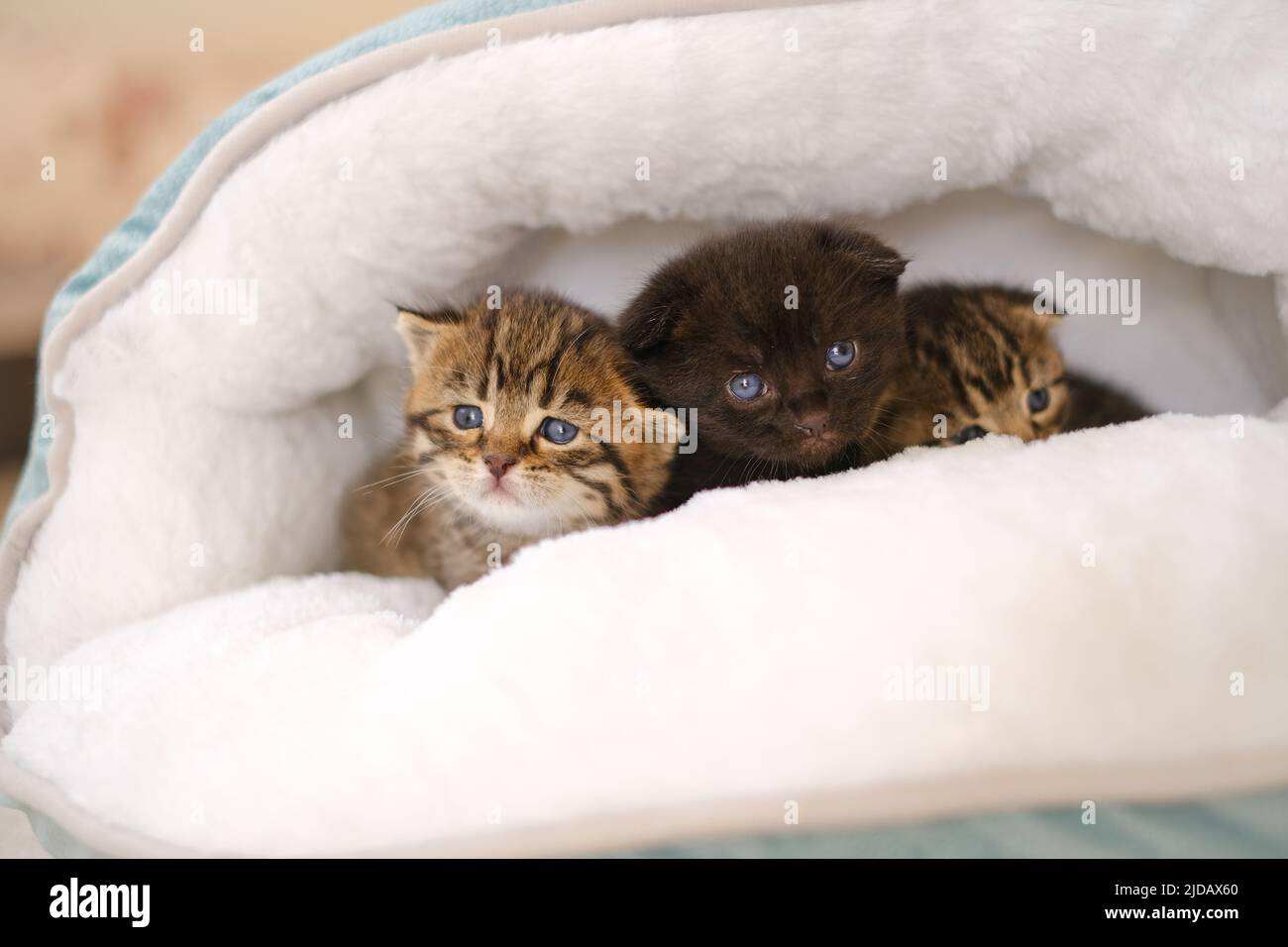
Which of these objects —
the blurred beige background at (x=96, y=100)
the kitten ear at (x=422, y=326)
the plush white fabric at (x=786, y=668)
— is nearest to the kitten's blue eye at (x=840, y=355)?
the plush white fabric at (x=786, y=668)

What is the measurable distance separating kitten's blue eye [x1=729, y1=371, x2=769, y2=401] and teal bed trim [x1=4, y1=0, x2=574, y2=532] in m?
0.56

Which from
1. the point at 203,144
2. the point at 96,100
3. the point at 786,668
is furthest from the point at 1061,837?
the point at 96,100

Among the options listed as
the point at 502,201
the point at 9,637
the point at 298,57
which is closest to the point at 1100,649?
the point at 502,201

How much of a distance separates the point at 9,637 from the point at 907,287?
4.95ft

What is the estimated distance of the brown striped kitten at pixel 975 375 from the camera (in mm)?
1352

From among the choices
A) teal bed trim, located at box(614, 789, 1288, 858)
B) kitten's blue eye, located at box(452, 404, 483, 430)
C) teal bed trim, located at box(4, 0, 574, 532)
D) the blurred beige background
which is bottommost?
teal bed trim, located at box(614, 789, 1288, 858)

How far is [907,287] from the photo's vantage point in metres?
1.56

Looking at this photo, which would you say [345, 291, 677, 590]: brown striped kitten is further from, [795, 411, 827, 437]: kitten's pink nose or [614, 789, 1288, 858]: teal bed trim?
[614, 789, 1288, 858]: teal bed trim

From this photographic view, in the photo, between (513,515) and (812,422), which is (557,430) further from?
(812,422)

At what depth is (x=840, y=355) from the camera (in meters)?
1.24

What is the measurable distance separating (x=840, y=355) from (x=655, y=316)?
0.82 ft

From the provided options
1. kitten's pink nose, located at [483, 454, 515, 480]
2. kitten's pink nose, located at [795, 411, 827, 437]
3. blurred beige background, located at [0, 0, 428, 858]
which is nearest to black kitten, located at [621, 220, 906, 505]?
kitten's pink nose, located at [795, 411, 827, 437]

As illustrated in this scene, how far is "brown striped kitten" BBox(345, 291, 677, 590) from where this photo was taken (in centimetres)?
130
